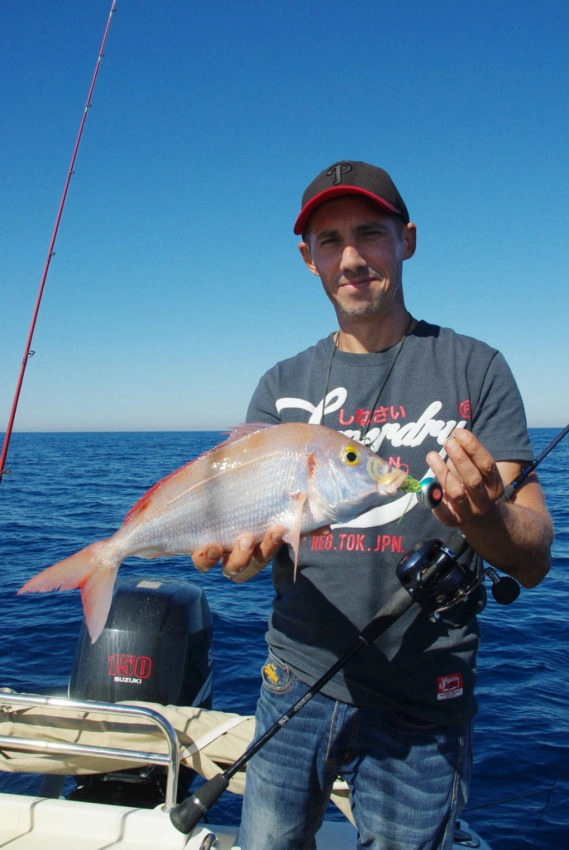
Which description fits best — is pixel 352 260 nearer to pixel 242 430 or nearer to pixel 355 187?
pixel 355 187

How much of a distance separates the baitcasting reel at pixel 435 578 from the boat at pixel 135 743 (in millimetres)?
1170

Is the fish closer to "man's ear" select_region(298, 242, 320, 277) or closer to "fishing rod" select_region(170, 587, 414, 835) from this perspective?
"fishing rod" select_region(170, 587, 414, 835)

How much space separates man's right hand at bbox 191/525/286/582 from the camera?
8.16 feet

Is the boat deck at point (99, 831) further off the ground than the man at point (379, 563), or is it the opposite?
the man at point (379, 563)

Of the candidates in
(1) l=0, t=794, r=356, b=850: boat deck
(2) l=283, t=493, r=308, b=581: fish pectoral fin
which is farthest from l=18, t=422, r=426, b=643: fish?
(1) l=0, t=794, r=356, b=850: boat deck

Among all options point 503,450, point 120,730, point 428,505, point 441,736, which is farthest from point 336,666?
point 120,730

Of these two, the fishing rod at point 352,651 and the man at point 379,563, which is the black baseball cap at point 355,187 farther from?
the fishing rod at point 352,651

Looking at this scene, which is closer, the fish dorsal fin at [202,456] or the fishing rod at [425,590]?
the fishing rod at [425,590]

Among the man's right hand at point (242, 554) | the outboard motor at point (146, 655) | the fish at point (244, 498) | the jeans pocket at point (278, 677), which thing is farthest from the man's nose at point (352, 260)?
the outboard motor at point (146, 655)

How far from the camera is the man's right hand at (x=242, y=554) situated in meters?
2.49

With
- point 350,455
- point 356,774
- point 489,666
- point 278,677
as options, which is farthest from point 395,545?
point 489,666

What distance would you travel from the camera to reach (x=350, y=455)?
2494mm

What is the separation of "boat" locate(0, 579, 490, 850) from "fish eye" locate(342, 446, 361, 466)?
1457 mm

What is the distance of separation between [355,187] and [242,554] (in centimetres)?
175
